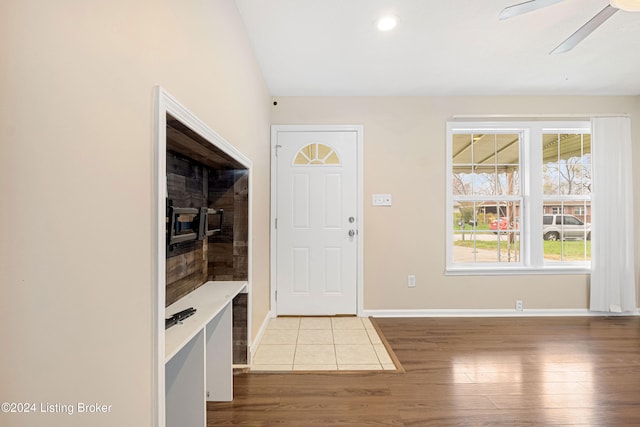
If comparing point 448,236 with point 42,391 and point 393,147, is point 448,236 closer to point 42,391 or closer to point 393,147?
point 393,147

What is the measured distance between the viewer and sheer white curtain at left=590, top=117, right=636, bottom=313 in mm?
3248

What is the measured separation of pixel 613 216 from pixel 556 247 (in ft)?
2.00

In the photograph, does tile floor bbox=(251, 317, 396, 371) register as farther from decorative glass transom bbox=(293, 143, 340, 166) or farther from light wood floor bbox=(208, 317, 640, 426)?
decorative glass transom bbox=(293, 143, 340, 166)

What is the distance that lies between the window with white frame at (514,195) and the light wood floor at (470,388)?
3.13 feet

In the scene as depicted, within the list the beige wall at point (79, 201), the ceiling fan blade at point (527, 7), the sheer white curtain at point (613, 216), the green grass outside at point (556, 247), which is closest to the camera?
the beige wall at point (79, 201)

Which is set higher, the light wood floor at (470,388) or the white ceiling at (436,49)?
the white ceiling at (436,49)

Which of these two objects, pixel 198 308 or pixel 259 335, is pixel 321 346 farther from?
pixel 198 308

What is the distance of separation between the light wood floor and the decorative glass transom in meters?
1.94

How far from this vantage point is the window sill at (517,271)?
Result: 3361 millimetres

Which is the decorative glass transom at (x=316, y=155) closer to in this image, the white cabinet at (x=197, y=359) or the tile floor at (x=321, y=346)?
the tile floor at (x=321, y=346)

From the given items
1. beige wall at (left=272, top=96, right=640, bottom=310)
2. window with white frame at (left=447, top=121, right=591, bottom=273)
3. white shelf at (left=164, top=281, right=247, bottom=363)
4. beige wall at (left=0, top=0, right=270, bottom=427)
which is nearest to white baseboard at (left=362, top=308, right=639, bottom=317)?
beige wall at (left=272, top=96, right=640, bottom=310)

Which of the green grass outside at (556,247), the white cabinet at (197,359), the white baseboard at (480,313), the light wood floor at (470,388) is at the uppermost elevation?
the green grass outside at (556,247)

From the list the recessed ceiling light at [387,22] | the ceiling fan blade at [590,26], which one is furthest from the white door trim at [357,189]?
the ceiling fan blade at [590,26]

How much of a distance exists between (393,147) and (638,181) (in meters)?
2.69
